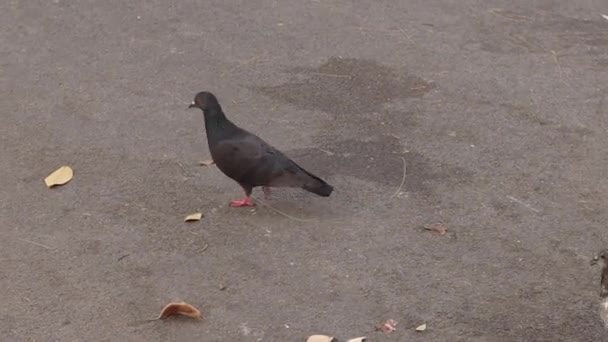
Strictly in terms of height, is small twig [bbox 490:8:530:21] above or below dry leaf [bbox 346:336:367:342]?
above

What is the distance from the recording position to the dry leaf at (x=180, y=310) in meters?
4.52

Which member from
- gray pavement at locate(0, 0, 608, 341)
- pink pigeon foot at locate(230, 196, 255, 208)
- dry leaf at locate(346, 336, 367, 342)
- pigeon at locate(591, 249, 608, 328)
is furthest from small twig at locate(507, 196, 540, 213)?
dry leaf at locate(346, 336, 367, 342)

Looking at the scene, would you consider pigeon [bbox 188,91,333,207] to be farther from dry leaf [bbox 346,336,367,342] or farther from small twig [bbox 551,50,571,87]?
small twig [bbox 551,50,571,87]

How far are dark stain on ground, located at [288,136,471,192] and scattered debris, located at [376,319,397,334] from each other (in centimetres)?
126

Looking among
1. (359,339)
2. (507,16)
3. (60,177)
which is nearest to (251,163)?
(60,177)

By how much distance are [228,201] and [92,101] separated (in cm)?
162

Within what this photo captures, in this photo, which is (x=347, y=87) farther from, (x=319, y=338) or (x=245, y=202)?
(x=319, y=338)

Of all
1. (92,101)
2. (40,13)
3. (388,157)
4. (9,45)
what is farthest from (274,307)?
(40,13)

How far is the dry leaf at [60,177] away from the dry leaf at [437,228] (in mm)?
1941

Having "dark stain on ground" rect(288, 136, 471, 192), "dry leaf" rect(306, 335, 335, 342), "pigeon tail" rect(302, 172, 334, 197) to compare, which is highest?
"pigeon tail" rect(302, 172, 334, 197)

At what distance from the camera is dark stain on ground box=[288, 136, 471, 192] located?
5.79 metres

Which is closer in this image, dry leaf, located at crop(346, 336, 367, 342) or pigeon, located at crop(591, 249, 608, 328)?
pigeon, located at crop(591, 249, 608, 328)

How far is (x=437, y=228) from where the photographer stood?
5301mm

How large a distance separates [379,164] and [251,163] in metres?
0.96
